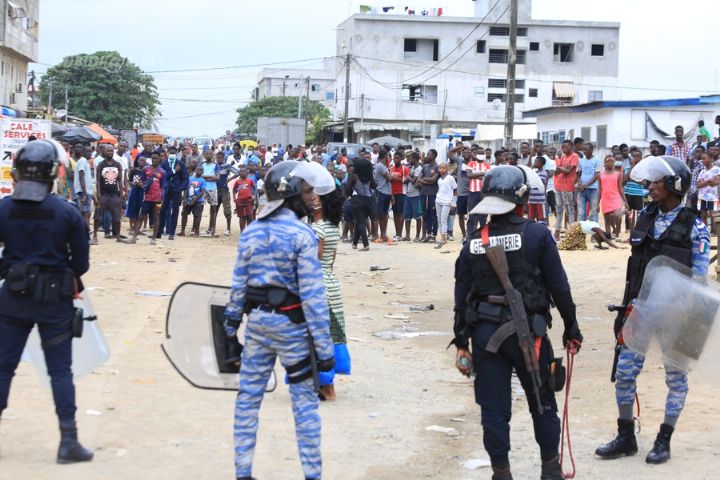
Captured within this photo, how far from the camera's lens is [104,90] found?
92938 mm

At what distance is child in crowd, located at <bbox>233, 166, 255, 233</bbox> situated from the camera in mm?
22797

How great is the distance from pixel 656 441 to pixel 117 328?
20.7ft

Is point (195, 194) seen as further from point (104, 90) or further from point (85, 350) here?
point (104, 90)

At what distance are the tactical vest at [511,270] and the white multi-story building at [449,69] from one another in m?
63.9

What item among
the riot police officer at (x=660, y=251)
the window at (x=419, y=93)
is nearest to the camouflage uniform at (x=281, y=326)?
the riot police officer at (x=660, y=251)

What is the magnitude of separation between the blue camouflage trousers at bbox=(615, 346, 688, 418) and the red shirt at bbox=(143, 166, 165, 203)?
1515cm

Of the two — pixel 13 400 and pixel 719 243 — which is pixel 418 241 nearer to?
pixel 719 243

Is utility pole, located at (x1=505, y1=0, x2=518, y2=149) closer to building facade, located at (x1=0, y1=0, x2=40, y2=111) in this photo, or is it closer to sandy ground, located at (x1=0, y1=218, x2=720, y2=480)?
sandy ground, located at (x1=0, y1=218, x2=720, y2=480)

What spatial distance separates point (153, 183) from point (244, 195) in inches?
107

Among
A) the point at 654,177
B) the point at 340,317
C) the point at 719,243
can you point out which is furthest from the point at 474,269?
the point at 719,243

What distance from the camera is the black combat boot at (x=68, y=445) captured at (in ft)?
20.2

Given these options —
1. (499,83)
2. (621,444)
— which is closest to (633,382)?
(621,444)

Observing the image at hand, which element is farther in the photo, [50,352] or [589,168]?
[589,168]

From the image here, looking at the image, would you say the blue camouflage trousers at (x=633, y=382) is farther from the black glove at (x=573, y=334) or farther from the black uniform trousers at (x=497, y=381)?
the black uniform trousers at (x=497, y=381)
